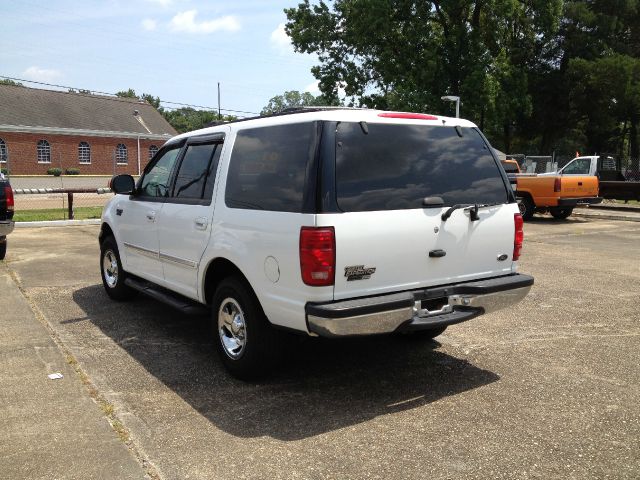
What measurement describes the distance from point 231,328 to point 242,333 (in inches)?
6.4

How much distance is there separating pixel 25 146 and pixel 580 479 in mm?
54844

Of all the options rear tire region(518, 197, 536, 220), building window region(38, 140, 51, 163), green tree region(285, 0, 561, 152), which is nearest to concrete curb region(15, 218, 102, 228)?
rear tire region(518, 197, 536, 220)

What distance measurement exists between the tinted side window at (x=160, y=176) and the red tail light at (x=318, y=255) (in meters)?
2.31

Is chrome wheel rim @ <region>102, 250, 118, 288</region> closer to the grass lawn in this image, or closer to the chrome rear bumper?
the chrome rear bumper

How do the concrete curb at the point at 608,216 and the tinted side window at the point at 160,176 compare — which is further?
the concrete curb at the point at 608,216

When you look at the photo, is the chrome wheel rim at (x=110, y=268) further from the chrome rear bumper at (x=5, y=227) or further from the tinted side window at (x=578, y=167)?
the tinted side window at (x=578, y=167)

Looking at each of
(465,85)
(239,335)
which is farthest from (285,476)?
(465,85)

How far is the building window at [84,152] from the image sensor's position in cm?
5347

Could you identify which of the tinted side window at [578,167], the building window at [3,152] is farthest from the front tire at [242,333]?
the building window at [3,152]

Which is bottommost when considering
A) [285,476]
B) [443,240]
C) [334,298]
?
[285,476]

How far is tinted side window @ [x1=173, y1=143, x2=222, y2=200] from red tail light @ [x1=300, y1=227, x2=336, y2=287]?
138 centimetres

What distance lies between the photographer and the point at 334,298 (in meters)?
3.75

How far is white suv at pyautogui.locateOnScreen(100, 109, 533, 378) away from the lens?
375 cm

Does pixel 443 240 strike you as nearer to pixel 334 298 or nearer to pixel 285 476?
pixel 334 298
